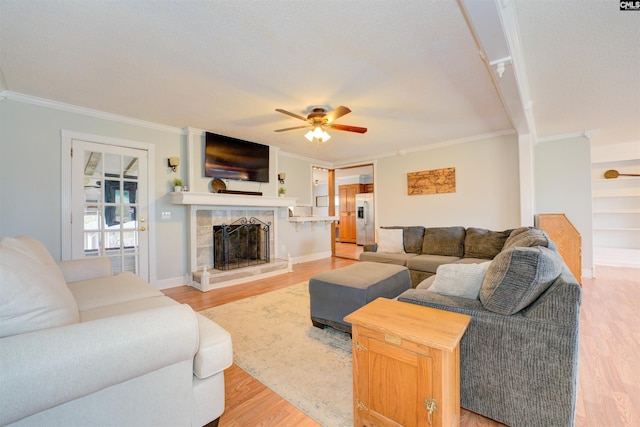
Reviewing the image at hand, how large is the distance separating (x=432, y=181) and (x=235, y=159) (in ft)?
12.2

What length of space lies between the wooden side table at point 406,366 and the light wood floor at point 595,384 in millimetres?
376

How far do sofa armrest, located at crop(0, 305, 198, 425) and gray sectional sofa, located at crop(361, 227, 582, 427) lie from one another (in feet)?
4.40

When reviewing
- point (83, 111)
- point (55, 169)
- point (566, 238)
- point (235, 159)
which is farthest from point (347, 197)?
point (55, 169)

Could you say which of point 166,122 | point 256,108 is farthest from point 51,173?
point 256,108

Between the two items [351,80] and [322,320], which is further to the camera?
[351,80]

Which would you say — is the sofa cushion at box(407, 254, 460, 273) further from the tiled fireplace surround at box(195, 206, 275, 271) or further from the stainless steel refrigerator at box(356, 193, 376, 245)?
the stainless steel refrigerator at box(356, 193, 376, 245)

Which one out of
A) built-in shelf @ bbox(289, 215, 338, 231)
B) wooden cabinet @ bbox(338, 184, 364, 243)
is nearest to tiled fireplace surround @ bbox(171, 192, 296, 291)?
built-in shelf @ bbox(289, 215, 338, 231)

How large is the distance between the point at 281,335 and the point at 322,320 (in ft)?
1.29

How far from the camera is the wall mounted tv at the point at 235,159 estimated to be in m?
4.36

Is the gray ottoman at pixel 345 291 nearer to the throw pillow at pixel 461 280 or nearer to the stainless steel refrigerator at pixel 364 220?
the throw pillow at pixel 461 280

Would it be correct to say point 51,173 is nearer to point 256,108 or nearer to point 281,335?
point 256,108

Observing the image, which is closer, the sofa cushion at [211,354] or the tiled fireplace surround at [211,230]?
the sofa cushion at [211,354]

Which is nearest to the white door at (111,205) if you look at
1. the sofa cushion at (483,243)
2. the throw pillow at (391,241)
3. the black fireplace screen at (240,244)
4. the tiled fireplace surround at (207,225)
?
the tiled fireplace surround at (207,225)

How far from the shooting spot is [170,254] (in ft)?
13.5
